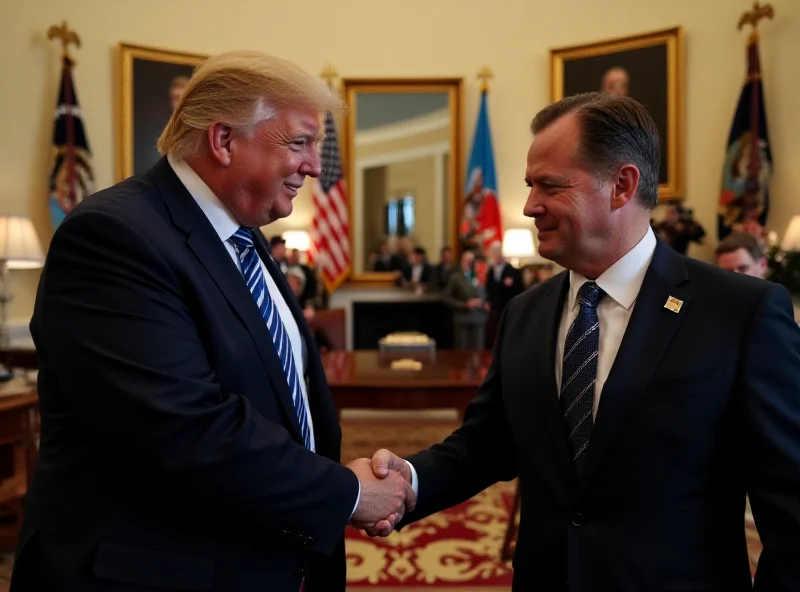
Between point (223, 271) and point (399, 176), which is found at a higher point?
point (399, 176)

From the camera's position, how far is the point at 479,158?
8.56 m

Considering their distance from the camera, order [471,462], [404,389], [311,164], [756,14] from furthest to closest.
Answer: [756,14] → [404,389] → [471,462] → [311,164]

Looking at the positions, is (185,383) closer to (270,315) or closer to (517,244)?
(270,315)

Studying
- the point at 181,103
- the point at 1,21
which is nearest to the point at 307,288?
the point at 1,21

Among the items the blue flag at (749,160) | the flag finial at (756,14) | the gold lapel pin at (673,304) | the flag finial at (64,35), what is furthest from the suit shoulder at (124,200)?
the flag finial at (756,14)

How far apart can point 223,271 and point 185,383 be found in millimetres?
261

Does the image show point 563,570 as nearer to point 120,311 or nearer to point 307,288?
point 120,311

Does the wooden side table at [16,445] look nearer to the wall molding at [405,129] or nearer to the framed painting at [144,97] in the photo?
the framed painting at [144,97]

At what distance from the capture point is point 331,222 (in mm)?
8578

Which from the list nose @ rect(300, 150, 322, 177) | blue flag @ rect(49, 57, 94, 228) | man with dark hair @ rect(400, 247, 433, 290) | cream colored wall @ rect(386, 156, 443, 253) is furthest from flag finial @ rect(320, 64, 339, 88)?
nose @ rect(300, 150, 322, 177)

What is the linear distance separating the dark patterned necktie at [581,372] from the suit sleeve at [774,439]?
10.7 inches

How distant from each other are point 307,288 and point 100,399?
21.3 feet

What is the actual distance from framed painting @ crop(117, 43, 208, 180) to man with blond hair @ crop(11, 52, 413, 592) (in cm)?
707

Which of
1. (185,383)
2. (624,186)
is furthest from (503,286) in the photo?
(185,383)
